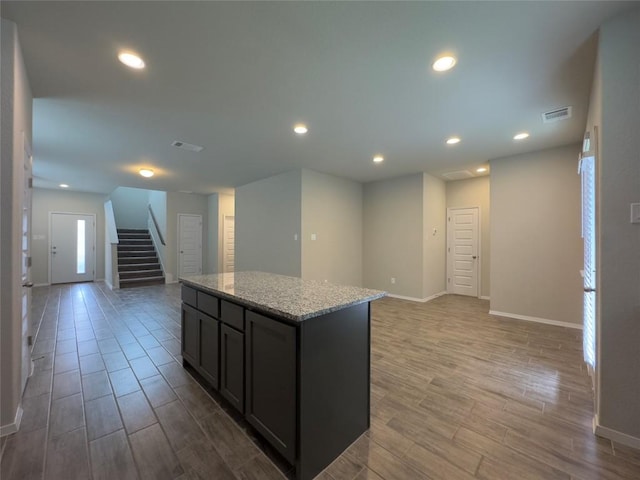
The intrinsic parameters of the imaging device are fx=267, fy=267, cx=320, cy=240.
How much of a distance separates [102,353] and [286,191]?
12.6ft

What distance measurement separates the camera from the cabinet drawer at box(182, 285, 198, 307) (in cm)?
246

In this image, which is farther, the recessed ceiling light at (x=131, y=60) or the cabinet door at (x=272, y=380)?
the recessed ceiling light at (x=131, y=60)

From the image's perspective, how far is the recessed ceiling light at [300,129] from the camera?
10.7 feet

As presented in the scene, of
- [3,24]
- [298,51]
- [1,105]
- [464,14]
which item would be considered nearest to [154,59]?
[3,24]

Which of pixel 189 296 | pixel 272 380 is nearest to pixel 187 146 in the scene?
pixel 189 296

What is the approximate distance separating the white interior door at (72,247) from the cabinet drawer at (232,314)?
8526mm

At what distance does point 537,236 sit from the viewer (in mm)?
4152

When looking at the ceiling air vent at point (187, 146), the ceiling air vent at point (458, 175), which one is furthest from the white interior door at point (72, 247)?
the ceiling air vent at point (458, 175)

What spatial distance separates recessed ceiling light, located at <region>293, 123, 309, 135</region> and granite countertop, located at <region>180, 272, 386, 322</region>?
199 cm

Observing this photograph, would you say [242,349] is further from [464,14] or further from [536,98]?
[536,98]

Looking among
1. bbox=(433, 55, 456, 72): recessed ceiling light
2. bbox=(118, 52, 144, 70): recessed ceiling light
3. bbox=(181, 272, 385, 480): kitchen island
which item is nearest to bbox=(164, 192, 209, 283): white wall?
bbox=(118, 52, 144, 70): recessed ceiling light

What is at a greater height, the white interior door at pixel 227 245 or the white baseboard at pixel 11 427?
the white interior door at pixel 227 245

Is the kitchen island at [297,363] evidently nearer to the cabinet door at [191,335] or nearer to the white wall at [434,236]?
the cabinet door at [191,335]

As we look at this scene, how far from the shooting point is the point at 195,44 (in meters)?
1.93
